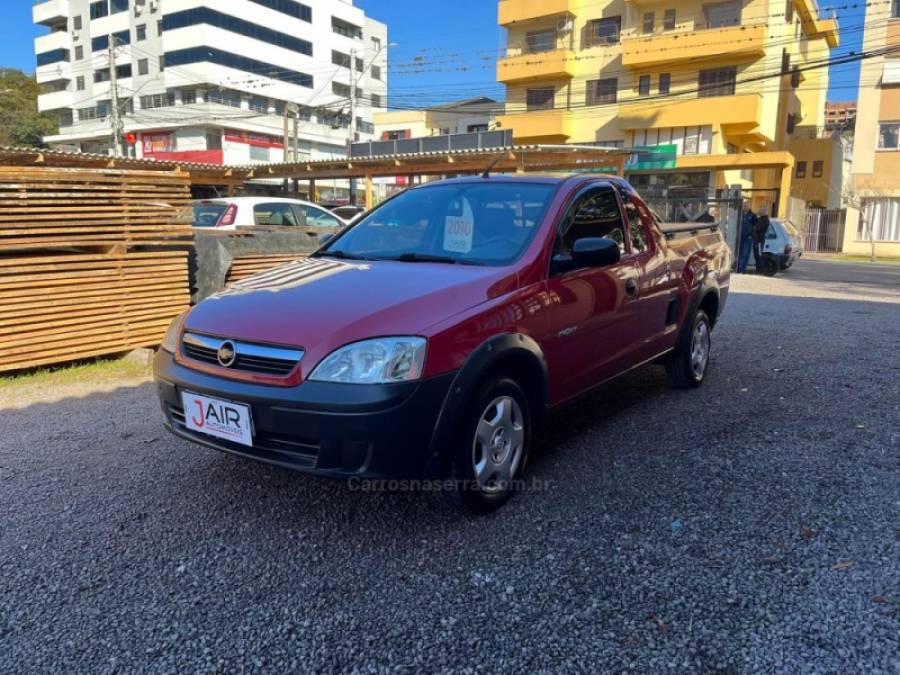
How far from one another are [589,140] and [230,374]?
33650 millimetres

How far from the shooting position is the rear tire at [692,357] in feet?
17.4

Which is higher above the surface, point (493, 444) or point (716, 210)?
point (716, 210)

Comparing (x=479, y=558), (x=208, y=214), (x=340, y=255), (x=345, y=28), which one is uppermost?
(x=345, y=28)

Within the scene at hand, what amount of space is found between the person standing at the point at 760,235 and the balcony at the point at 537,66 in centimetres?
1945

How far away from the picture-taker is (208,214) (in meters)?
10.0

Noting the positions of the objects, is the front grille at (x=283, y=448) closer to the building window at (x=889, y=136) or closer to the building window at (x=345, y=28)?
Result: the building window at (x=889, y=136)

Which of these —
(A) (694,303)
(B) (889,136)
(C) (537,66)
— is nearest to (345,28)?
(C) (537,66)

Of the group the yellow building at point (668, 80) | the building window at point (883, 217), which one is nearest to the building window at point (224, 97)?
the yellow building at point (668, 80)

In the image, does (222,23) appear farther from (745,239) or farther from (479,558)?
(479,558)

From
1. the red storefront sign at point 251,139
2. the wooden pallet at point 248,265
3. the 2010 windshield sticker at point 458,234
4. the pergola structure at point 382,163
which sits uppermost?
the red storefront sign at point 251,139

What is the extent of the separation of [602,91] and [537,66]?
3.62 meters

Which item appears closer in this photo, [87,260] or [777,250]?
[87,260]

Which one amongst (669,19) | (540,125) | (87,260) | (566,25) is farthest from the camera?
(540,125)

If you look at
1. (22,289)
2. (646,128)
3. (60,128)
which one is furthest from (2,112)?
(22,289)
